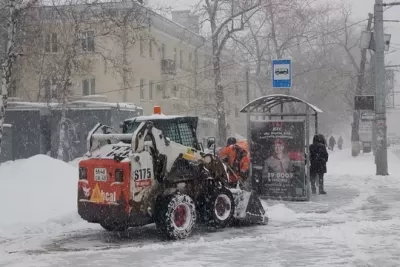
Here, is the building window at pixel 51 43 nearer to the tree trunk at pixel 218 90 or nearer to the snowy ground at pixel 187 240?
the tree trunk at pixel 218 90

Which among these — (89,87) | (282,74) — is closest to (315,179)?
(282,74)

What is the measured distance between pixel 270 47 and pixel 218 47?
12.9m

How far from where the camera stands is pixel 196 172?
1095 centimetres

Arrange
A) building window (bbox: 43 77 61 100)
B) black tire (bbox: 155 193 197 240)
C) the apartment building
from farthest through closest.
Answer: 1. building window (bbox: 43 77 61 100)
2. the apartment building
3. black tire (bbox: 155 193 197 240)

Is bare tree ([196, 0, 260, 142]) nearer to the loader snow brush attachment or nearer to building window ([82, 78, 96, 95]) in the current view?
building window ([82, 78, 96, 95])

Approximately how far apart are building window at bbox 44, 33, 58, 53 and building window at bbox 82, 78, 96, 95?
10392 millimetres

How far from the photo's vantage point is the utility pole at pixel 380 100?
2141 centimetres

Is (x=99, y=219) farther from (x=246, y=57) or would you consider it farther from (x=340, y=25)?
(x=340, y=25)

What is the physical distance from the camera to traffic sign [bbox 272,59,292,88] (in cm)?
1648

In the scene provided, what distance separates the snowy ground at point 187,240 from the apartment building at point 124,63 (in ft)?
25.9

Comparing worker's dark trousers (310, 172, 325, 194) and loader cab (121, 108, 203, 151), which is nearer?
loader cab (121, 108, 203, 151)

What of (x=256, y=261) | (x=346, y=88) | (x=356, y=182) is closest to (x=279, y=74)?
(x=356, y=182)

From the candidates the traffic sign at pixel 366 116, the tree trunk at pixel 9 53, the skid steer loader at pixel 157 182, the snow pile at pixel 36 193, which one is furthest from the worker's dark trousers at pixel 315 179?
the traffic sign at pixel 366 116

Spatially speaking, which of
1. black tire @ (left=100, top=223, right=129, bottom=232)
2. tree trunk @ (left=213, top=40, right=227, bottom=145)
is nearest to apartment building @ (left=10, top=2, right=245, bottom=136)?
tree trunk @ (left=213, top=40, right=227, bottom=145)
